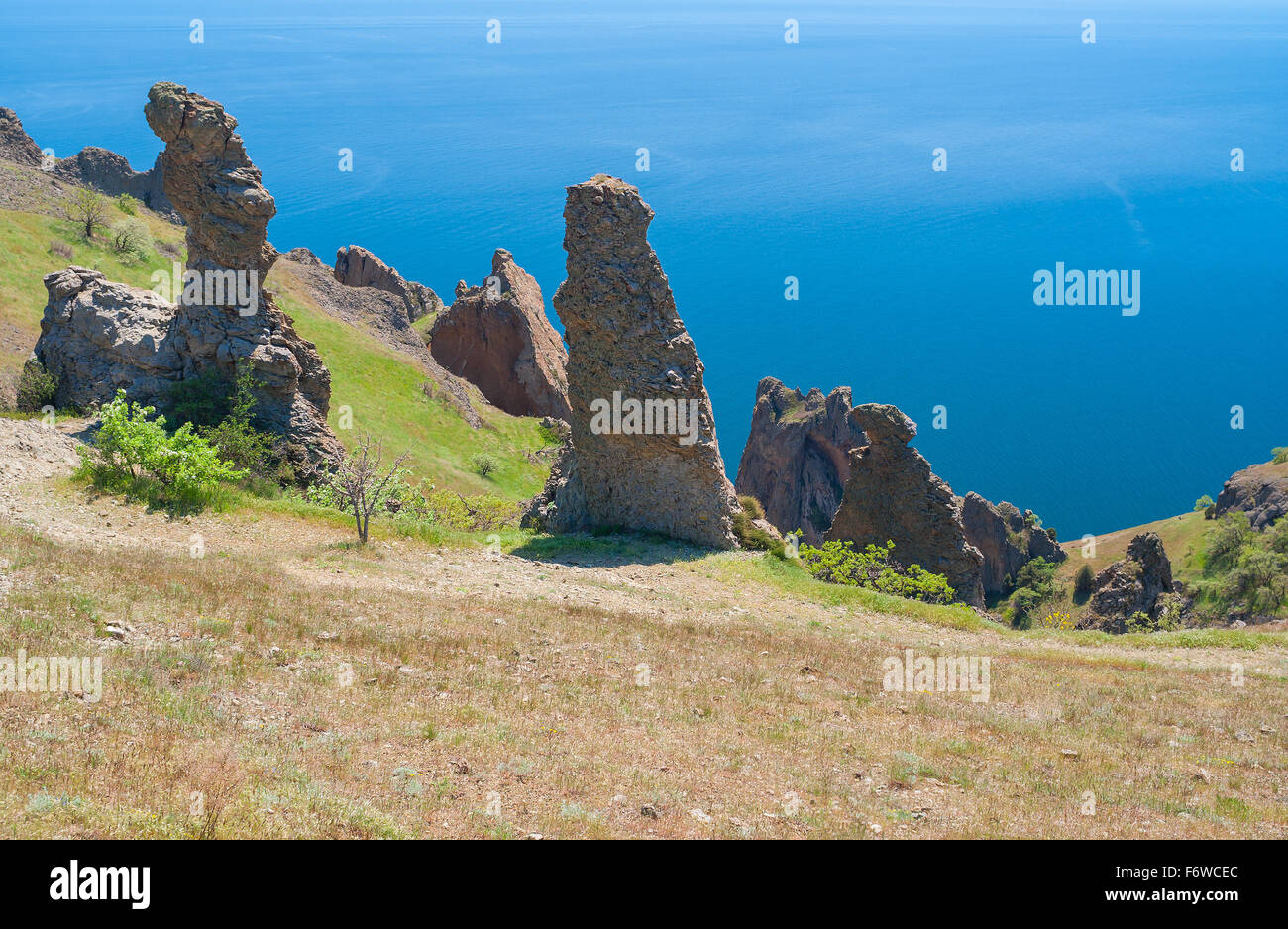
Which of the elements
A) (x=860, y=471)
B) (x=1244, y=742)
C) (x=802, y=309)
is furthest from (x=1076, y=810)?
(x=802, y=309)

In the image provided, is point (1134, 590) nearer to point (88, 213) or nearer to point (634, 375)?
point (634, 375)

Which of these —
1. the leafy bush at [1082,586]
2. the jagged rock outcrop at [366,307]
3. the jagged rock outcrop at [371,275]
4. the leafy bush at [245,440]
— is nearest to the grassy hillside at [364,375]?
the jagged rock outcrop at [366,307]

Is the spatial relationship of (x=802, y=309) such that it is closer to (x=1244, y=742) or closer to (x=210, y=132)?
(x=210, y=132)

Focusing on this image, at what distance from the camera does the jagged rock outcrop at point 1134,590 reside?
49.9 meters

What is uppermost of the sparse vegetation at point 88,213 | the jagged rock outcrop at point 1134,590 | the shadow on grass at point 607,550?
the sparse vegetation at point 88,213

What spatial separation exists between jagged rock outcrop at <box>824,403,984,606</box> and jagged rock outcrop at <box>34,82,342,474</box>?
22624 mm

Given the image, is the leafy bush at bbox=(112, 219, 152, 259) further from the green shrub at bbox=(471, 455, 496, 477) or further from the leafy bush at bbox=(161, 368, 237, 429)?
the leafy bush at bbox=(161, 368, 237, 429)

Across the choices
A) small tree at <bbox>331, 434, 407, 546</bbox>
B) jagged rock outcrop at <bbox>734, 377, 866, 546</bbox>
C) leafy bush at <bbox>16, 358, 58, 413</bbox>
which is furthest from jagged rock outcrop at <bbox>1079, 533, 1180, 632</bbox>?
leafy bush at <bbox>16, 358, 58, 413</bbox>

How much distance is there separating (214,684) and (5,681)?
294 centimetres

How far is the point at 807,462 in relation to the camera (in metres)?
85.0

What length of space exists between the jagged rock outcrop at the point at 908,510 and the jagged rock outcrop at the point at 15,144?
80252mm

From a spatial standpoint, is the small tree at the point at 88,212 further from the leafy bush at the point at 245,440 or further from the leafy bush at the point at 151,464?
the leafy bush at the point at 151,464

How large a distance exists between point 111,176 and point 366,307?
98.9 ft

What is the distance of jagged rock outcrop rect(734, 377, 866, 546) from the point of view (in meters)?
83.2
